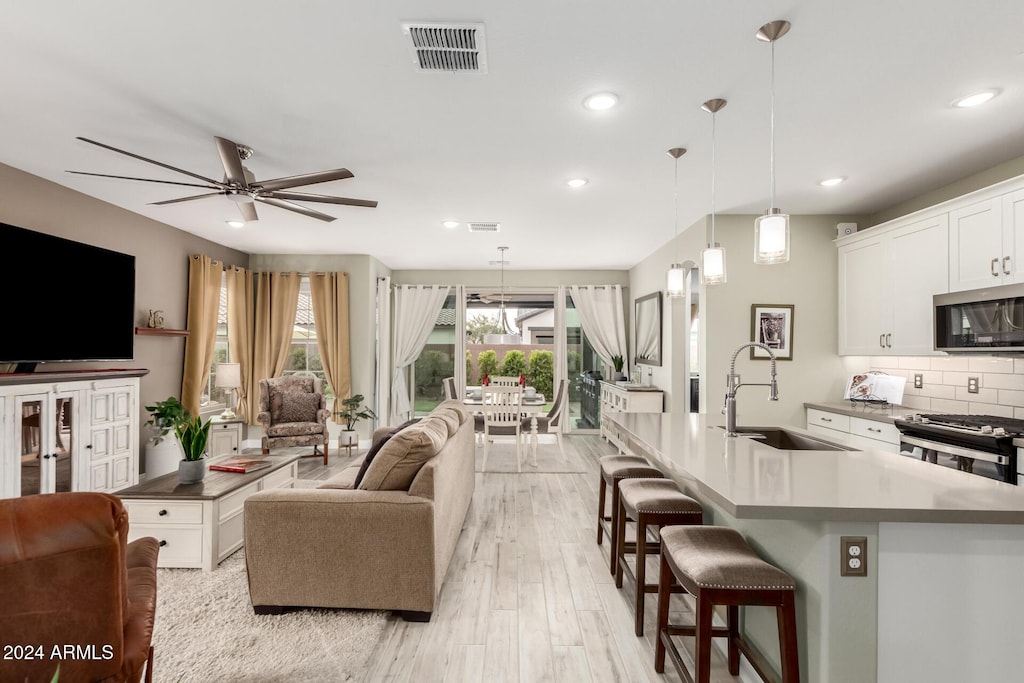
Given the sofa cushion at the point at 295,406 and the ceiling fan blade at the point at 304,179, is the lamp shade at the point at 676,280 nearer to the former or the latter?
the ceiling fan blade at the point at 304,179

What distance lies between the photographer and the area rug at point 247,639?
6.77ft

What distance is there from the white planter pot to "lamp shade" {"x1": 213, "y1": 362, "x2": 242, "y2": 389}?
1074mm

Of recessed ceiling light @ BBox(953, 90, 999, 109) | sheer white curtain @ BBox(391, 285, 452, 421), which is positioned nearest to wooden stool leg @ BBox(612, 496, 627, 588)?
recessed ceiling light @ BBox(953, 90, 999, 109)

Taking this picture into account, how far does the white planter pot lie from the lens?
188 inches

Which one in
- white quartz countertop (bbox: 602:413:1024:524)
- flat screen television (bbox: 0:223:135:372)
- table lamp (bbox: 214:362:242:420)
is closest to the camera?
white quartz countertop (bbox: 602:413:1024:524)

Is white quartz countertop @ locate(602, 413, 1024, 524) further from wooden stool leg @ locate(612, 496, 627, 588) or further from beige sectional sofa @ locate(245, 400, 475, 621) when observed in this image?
beige sectional sofa @ locate(245, 400, 475, 621)

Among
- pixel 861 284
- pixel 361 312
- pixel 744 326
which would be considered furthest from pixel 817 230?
pixel 361 312

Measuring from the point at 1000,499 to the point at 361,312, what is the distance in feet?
20.9

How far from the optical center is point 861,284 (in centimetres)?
432

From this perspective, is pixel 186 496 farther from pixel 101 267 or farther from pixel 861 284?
pixel 861 284

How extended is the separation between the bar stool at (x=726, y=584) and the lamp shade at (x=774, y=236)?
3.79 ft

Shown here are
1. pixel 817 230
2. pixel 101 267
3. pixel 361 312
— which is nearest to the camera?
pixel 101 267

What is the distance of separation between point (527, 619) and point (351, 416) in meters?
4.62

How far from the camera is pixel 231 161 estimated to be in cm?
291
